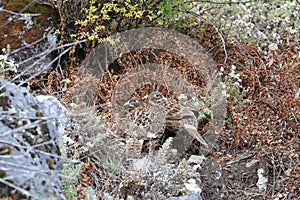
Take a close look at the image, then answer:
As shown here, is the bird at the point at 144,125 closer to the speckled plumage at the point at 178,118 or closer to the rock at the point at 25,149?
the speckled plumage at the point at 178,118

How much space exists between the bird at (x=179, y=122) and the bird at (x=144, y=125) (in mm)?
62

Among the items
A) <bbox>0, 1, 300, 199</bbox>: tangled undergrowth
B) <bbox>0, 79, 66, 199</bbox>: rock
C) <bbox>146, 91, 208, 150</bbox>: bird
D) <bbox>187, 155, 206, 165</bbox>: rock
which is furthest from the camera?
<bbox>146, 91, 208, 150</bbox>: bird

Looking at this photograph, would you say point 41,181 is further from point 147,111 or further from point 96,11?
point 96,11

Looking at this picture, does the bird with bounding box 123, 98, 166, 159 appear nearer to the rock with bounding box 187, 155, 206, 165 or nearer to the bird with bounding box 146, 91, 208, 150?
the bird with bounding box 146, 91, 208, 150

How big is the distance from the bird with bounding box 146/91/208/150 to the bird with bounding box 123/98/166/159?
0.20 feet

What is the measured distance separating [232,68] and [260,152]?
3.66ft

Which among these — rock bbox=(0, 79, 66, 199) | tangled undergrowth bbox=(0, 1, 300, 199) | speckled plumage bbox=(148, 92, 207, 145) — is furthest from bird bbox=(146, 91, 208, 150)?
rock bbox=(0, 79, 66, 199)

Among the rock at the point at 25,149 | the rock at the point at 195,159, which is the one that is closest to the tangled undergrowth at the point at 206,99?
the rock at the point at 195,159

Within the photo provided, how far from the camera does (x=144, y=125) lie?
4234 mm

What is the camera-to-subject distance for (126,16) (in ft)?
16.4

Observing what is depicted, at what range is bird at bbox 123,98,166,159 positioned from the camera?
416 centimetres

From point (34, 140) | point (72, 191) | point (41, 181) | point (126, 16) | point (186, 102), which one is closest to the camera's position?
point (41, 181)

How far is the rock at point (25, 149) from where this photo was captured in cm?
193

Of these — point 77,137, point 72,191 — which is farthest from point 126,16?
point 72,191
